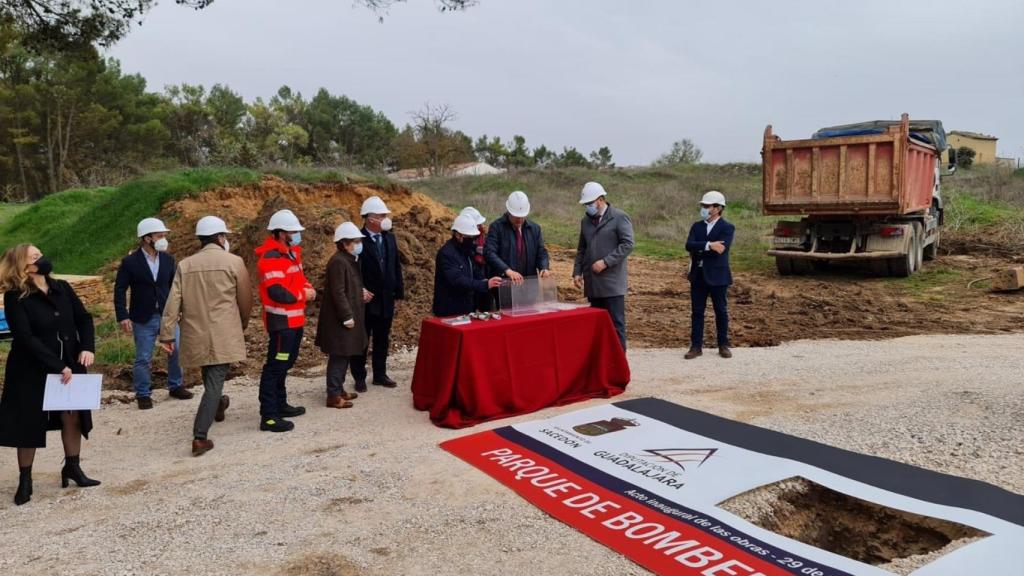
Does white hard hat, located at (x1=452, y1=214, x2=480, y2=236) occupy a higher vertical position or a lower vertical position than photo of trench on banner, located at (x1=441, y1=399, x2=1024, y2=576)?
higher

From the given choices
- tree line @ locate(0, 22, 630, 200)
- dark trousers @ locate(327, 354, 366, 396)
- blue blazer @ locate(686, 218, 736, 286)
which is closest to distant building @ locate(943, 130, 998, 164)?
tree line @ locate(0, 22, 630, 200)

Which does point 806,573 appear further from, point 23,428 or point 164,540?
point 23,428

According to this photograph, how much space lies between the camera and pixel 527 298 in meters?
6.57

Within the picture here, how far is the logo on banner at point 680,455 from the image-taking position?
4.62 meters

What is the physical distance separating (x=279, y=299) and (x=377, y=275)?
4.60 feet

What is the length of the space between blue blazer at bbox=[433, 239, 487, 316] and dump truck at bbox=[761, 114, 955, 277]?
25.5 ft

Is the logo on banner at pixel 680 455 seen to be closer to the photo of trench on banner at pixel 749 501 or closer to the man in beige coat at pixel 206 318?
the photo of trench on banner at pixel 749 501

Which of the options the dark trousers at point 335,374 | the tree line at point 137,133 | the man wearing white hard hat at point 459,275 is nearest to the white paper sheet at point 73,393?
the dark trousers at point 335,374

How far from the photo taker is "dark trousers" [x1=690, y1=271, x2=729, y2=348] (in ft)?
25.7

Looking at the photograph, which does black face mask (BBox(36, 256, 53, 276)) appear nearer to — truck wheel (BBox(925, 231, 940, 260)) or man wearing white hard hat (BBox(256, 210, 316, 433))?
man wearing white hard hat (BBox(256, 210, 316, 433))

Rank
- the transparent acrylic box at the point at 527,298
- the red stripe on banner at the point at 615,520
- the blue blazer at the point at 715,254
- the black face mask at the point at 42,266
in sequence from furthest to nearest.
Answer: the blue blazer at the point at 715,254 → the transparent acrylic box at the point at 527,298 → the black face mask at the point at 42,266 → the red stripe on banner at the point at 615,520

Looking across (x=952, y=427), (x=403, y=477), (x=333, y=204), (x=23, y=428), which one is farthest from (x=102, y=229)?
(x=952, y=427)

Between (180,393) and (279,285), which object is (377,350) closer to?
(279,285)

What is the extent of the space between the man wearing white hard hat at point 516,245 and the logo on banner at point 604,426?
176cm
